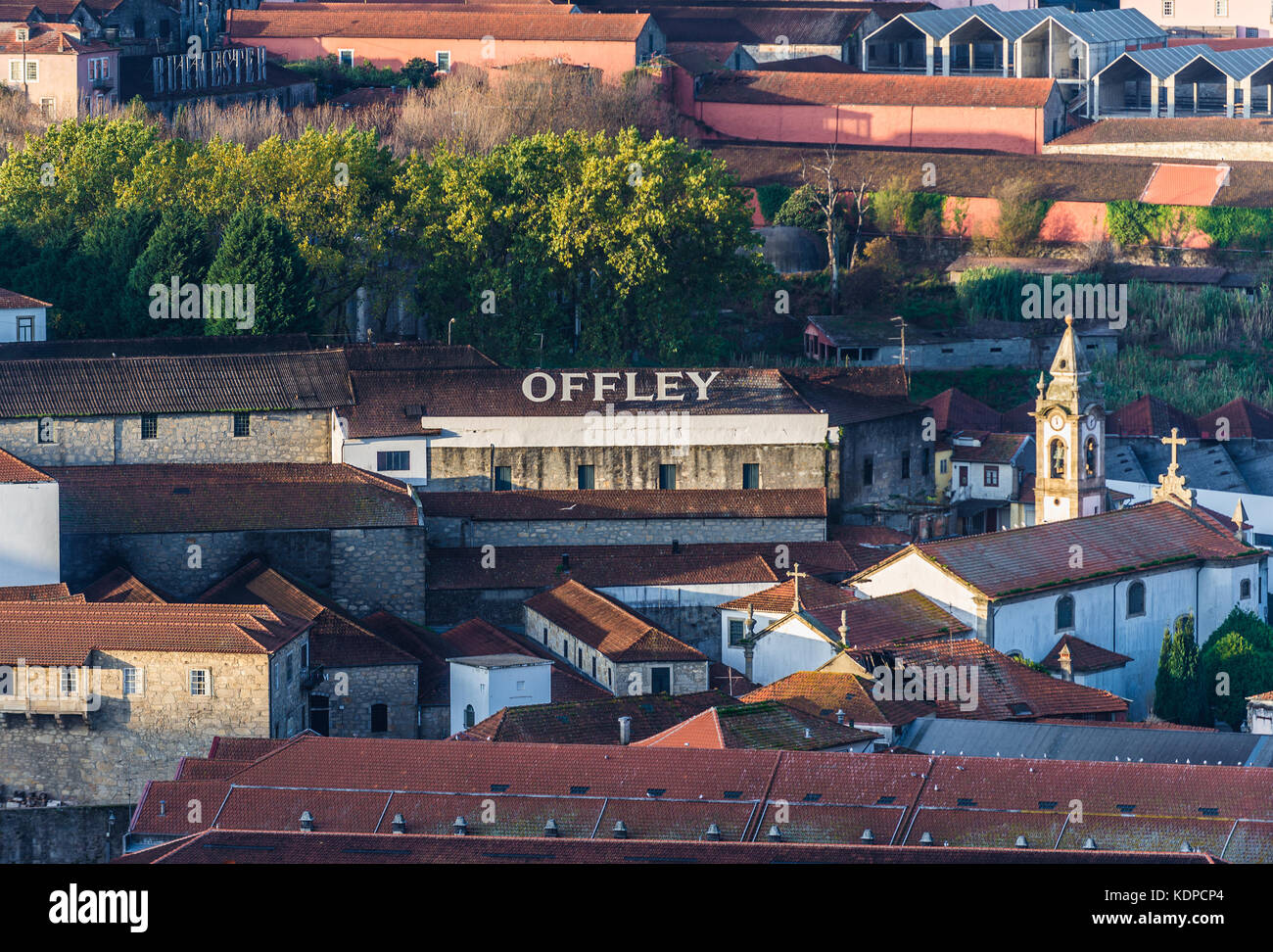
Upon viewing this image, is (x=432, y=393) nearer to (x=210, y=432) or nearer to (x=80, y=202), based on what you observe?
(x=210, y=432)

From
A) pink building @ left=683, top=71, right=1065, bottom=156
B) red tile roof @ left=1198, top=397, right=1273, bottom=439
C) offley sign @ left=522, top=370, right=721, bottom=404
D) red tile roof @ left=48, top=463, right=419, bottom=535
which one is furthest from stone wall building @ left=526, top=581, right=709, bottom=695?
pink building @ left=683, top=71, right=1065, bottom=156

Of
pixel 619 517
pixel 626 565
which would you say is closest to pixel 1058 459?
pixel 619 517

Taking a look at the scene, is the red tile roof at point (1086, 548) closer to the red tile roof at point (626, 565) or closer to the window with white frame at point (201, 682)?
the red tile roof at point (626, 565)

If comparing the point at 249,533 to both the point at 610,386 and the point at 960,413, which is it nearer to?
the point at 610,386

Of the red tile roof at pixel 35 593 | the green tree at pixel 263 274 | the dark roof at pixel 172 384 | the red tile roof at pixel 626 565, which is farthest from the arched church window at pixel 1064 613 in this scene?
the green tree at pixel 263 274

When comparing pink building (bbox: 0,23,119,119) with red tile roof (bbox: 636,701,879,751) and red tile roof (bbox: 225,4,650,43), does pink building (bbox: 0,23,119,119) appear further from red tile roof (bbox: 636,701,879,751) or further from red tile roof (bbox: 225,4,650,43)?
red tile roof (bbox: 636,701,879,751)
